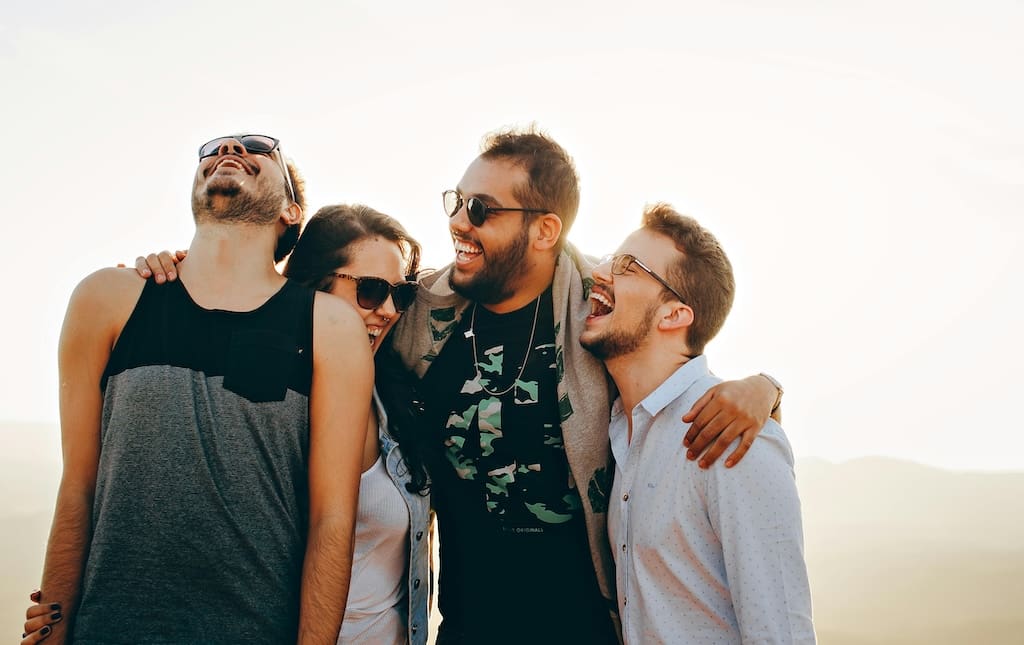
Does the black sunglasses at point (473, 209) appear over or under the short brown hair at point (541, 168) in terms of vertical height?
under

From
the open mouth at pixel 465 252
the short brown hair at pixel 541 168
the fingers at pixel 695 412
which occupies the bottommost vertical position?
the fingers at pixel 695 412

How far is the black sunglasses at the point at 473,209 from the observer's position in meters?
4.03

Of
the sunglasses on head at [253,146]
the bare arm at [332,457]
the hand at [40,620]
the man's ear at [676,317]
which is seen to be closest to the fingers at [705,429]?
the man's ear at [676,317]

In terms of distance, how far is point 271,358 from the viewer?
2641 millimetres

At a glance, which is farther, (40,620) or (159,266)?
(159,266)

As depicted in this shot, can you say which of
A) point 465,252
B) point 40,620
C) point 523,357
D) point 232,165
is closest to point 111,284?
point 232,165

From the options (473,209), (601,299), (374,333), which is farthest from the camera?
(473,209)

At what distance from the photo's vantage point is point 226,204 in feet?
9.45

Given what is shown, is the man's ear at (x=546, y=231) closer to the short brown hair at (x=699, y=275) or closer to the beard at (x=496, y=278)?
the beard at (x=496, y=278)

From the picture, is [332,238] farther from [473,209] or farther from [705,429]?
[705,429]

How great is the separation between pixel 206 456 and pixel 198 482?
97 millimetres

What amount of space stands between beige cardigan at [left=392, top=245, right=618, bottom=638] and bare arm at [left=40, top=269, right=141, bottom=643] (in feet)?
5.47

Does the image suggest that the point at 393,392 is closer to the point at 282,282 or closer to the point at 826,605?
the point at 282,282

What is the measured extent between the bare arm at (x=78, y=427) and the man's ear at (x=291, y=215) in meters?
0.86
